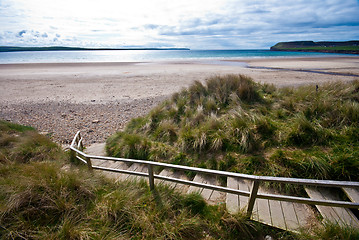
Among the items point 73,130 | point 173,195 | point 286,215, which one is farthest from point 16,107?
point 286,215

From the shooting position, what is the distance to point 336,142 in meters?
Answer: 4.61

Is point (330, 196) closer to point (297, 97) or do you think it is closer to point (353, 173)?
point (353, 173)

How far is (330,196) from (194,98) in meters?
6.20

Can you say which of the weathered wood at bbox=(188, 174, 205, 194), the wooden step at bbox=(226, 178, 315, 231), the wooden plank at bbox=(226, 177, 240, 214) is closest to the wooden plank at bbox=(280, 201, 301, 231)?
the wooden step at bbox=(226, 178, 315, 231)

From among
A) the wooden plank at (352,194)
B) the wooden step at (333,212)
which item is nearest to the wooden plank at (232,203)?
the wooden step at (333,212)

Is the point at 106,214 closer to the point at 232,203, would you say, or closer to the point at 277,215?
the point at 232,203

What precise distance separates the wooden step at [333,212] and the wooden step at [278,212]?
0.68 ft

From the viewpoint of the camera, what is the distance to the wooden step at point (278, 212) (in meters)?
3.02

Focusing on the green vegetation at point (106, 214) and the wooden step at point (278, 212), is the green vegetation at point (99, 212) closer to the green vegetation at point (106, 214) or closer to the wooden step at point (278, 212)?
the green vegetation at point (106, 214)

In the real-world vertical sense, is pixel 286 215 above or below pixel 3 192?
below

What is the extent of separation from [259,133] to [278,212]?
2.51 m

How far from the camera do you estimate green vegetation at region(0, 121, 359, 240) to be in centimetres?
278

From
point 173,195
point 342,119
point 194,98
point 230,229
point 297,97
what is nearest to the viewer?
point 230,229

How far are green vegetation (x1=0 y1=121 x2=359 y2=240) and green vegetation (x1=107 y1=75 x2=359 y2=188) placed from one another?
4.77ft
